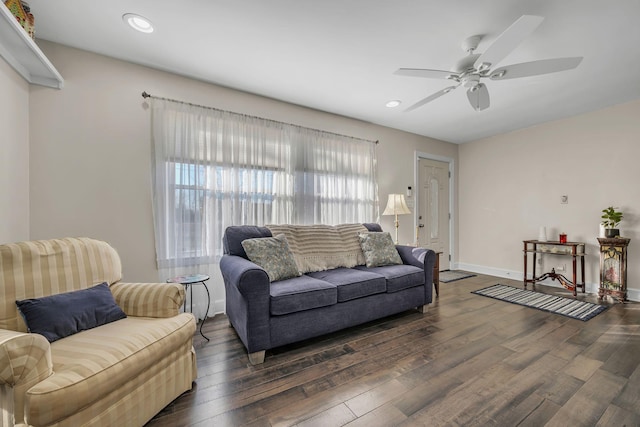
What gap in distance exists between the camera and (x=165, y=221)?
254 centimetres

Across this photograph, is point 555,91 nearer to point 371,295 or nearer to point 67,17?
point 371,295

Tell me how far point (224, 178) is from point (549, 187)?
15.9ft

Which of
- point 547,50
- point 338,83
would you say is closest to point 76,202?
point 338,83

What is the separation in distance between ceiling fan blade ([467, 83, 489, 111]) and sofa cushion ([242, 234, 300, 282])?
228cm

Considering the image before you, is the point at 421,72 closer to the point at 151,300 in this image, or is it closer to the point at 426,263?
the point at 426,263

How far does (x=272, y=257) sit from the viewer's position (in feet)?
7.82

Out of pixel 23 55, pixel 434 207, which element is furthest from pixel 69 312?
pixel 434 207

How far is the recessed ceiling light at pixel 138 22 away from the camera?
1.87m

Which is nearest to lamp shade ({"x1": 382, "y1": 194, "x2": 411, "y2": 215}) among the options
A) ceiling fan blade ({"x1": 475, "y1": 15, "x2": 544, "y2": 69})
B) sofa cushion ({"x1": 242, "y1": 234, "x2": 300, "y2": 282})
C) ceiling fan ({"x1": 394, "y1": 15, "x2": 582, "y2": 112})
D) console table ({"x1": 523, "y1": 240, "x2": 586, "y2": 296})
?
ceiling fan ({"x1": 394, "y1": 15, "x2": 582, "y2": 112})

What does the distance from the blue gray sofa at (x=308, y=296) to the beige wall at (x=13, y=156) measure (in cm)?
A: 148

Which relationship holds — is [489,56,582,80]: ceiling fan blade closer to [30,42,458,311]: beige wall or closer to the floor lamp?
the floor lamp

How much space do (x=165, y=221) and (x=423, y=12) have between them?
9.27 ft

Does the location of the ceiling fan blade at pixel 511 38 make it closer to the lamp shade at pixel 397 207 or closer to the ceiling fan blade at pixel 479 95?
the ceiling fan blade at pixel 479 95

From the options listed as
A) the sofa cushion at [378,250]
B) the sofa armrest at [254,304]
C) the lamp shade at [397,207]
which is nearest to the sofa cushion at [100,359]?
the sofa armrest at [254,304]
